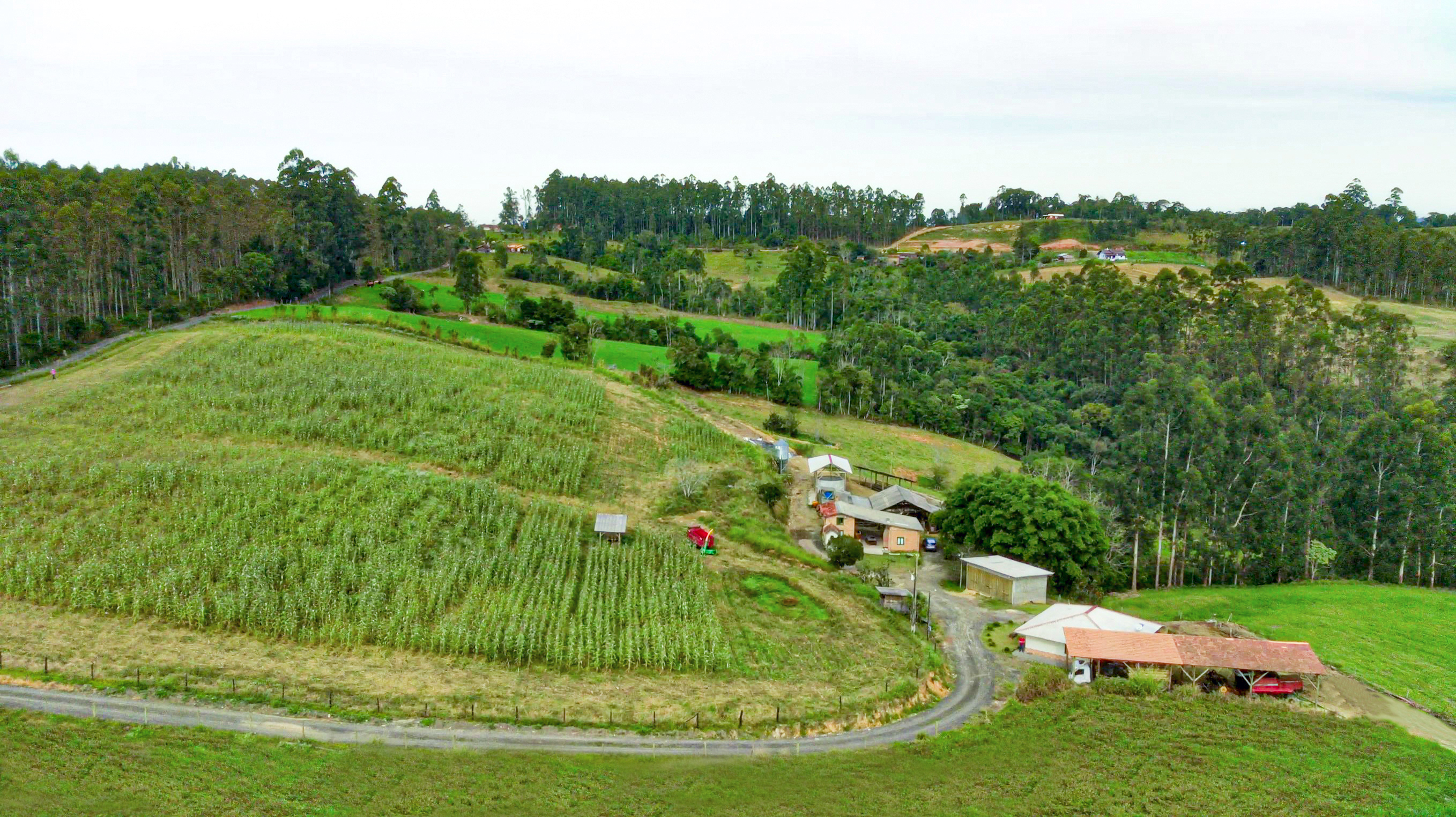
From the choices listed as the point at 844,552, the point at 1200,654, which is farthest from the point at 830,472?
the point at 1200,654

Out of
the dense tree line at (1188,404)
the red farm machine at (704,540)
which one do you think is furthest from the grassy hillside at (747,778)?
the dense tree line at (1188,404)

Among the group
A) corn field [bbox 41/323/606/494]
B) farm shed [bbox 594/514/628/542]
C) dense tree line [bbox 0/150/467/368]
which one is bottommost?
farm shed [bbox 594/514/628/542]

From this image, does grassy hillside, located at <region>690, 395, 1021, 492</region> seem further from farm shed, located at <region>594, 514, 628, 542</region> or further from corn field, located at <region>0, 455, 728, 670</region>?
corn field, located at <region>0, 455, 728, 670</region>

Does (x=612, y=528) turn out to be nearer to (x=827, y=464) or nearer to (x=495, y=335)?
(x=827, y=464)

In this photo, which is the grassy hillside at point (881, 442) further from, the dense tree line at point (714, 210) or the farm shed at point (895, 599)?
the dense tree line at point (714, 210)

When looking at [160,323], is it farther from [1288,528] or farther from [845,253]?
[845,253]

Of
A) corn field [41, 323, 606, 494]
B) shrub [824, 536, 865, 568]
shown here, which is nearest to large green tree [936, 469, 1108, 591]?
shrub [824, 536, 865, 568]
